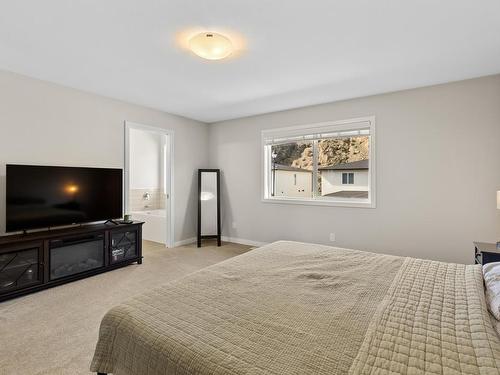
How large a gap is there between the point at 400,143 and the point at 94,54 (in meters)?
3.78

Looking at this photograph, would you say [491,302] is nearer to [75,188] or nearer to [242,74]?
[242,74]

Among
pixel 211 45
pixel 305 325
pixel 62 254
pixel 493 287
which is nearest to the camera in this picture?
pixel 305 325

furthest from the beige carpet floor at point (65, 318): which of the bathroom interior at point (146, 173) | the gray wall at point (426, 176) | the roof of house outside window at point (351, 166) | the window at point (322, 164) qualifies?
the bathroom interior at point (146, 173)

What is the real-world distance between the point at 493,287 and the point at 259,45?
2395 millimetres

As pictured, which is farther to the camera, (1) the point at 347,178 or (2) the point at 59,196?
(1) the point at 347,178

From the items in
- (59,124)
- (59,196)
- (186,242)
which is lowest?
(186,242)

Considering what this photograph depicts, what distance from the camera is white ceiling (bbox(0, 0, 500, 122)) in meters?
1.88

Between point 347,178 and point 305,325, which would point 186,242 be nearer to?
point 347,178

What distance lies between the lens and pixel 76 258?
3.20 meters

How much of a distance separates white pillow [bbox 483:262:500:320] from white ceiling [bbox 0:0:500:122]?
180 centimetres

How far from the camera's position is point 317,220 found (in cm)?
421

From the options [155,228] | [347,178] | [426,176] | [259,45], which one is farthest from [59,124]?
[426,176]

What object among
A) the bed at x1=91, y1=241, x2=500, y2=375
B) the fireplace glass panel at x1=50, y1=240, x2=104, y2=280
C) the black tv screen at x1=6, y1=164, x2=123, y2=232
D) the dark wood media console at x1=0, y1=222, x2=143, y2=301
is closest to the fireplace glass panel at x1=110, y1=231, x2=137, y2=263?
the dark wood media console at x1=0, y1=222, x2=143, y2=301

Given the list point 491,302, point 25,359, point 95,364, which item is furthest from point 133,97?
point 491,302
